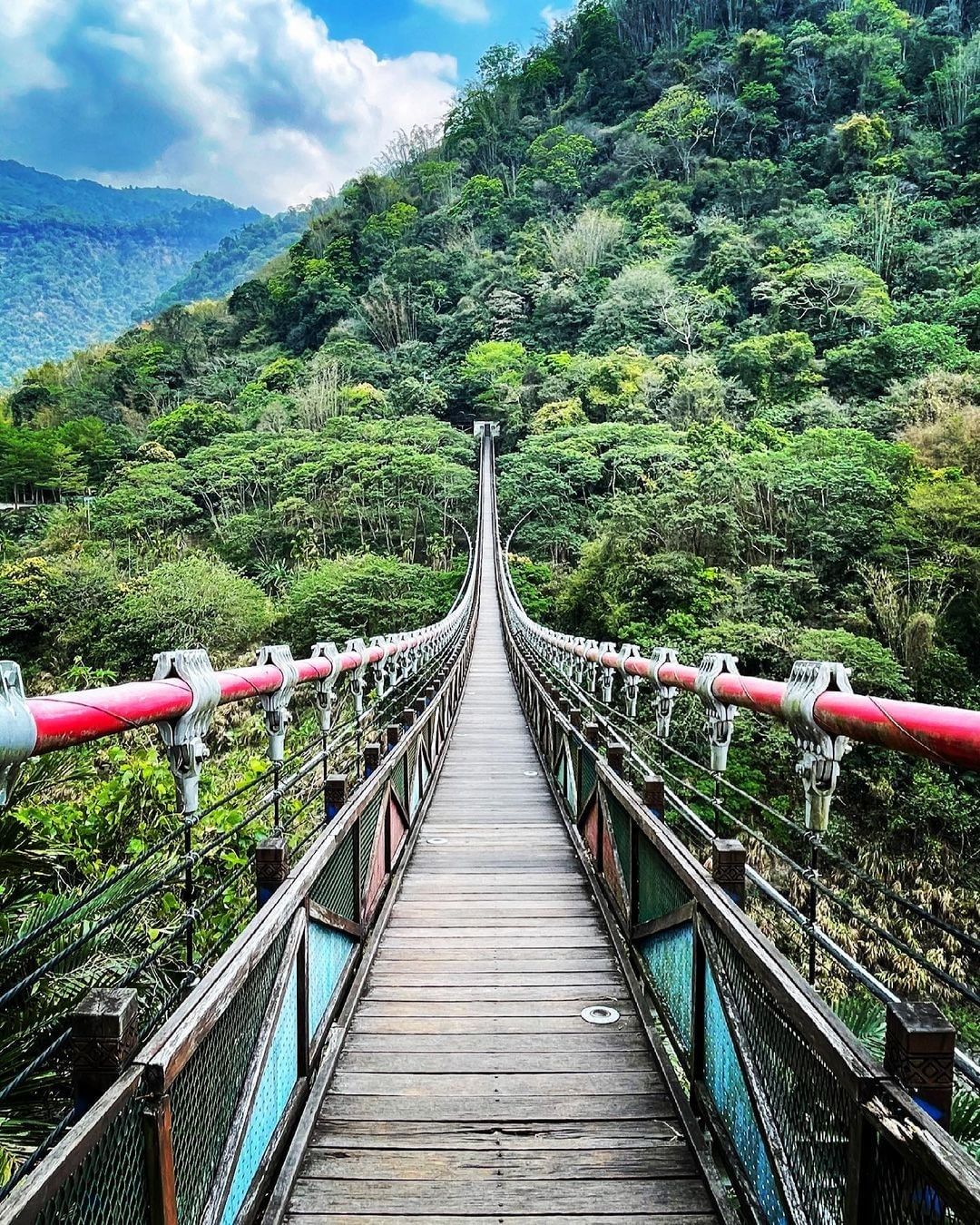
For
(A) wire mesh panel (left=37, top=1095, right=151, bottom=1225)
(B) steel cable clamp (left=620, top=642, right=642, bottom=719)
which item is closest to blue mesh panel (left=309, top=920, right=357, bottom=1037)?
(A) wire mesh panel (left=37, top=1095, right=151, bottom=1225)

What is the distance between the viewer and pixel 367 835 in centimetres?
303

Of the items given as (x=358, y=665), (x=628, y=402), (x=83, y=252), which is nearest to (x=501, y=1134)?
(x=358, y=665)

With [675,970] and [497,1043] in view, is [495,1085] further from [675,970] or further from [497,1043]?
[675,970]

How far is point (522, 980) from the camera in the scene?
283cm

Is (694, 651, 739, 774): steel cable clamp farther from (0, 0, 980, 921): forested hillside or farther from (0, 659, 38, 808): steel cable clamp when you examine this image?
(0, 0, 980, 921): forested hillside

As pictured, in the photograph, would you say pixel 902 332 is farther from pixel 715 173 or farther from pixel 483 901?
pixel 715 173

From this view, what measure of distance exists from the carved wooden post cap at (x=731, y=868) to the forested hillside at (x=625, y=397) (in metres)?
8.45

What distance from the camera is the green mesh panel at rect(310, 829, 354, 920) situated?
7.48 feet

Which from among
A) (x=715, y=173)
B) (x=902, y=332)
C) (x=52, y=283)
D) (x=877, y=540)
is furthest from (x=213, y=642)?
(x=52, y=283)

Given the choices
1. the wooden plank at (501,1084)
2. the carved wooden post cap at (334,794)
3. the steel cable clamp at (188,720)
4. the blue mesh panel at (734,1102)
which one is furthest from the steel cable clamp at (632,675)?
the steel cable clamp at (188,720)

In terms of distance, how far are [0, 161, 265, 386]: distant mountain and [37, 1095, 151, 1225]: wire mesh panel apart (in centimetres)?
8340

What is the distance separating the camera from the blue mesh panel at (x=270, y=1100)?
150cm

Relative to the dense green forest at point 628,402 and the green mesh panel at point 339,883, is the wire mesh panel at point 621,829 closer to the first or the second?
the green mesh panel at point 339,883

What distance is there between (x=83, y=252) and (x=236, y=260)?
33.6 m
